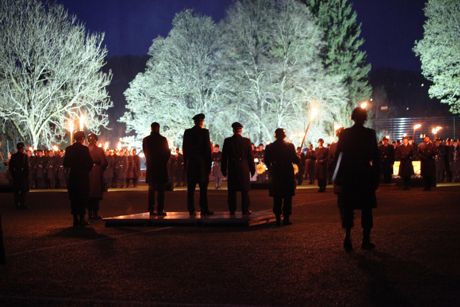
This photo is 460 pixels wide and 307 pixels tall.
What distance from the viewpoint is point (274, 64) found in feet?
168

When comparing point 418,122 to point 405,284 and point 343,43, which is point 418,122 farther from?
point 405,284

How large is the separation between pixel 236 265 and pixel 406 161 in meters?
19.3

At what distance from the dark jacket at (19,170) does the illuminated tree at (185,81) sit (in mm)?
32169

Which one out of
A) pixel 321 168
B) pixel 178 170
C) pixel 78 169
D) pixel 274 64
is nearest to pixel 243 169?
pixel 78 169

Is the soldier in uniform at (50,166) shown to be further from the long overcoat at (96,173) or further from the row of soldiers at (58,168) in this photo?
the long overcoat at (96,173)

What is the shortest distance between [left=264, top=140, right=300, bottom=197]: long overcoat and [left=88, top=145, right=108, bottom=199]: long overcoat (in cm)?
413

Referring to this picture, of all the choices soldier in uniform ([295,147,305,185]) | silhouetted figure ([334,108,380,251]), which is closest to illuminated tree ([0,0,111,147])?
soldier in uniform ([295,147,305,185])

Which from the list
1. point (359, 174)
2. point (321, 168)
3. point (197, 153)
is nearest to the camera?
point (359, 174)

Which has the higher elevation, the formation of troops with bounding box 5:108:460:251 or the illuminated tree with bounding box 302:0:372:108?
the illuminated tree with bounding box 302:0:372:108

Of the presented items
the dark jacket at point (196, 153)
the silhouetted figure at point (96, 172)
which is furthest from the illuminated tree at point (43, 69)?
the dark jacket at point (196, 153)

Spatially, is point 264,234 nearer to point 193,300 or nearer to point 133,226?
point 133,226

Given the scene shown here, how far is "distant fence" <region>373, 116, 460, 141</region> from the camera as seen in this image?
70125 mm

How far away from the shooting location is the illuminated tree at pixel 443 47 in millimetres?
45844

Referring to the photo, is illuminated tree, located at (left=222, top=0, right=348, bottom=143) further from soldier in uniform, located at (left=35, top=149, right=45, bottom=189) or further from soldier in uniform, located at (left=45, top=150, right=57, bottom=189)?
soldier in uniform, located at (left=35, top=149, right=45, bottom=189)
